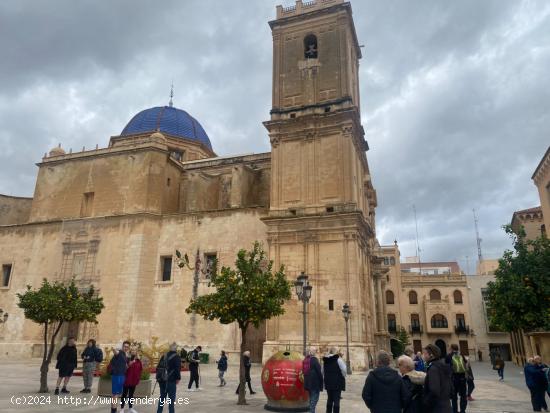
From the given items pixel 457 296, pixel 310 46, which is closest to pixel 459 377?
pixel 310 46

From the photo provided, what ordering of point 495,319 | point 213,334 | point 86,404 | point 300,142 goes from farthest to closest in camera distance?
point 300,142 < point 213,334 < point 495,319 < point 86,404

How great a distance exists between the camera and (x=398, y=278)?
4856 centimetres

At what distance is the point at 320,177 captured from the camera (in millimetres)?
24375

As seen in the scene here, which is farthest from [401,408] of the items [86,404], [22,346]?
[22,346]

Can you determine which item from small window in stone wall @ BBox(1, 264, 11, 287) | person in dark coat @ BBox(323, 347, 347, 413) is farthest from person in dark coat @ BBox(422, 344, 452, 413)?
small window in stone wall @ BBox(1, 264, 11, 287)

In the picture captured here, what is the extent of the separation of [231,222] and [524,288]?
14904mm

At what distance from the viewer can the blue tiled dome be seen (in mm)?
39500


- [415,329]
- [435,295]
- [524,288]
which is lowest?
[415,329]

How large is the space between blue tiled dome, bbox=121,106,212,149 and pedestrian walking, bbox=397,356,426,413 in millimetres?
36401

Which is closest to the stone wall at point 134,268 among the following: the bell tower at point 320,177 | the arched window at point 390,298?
the bell tower at point 320,177

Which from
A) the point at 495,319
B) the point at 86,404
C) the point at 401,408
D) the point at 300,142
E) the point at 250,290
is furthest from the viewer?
the point at 300,142

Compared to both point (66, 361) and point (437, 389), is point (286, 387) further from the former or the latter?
point (66, 361)

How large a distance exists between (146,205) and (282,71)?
11.7 metres

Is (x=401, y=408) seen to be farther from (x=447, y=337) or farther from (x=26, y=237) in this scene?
(x=447, y=337)
